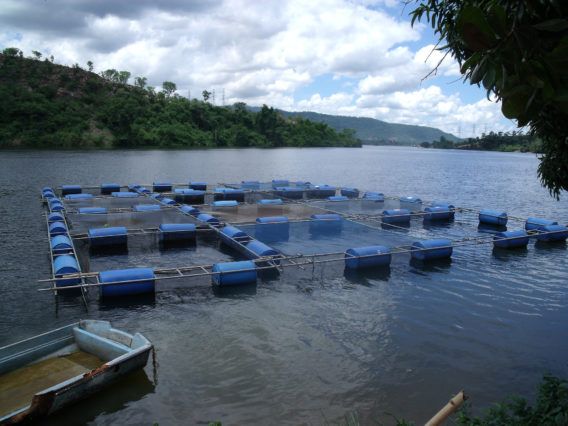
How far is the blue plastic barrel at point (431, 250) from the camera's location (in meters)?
18.6

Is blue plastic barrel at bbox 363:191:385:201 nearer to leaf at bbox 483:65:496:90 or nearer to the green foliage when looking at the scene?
the green foliage

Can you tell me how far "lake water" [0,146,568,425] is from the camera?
30.2ft

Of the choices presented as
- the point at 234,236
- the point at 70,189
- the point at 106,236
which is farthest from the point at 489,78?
the point at 70,189

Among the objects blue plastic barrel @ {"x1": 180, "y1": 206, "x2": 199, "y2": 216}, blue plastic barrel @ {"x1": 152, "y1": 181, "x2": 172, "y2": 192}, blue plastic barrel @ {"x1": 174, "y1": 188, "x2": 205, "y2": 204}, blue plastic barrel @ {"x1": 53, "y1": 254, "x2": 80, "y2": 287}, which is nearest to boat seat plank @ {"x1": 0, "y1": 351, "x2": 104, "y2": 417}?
blue plastic barrel @ {"x1": 53, "y1": 254, "x2": 80, "y2": 287}

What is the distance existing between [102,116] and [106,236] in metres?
85.7

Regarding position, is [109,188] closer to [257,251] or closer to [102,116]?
[257,251]

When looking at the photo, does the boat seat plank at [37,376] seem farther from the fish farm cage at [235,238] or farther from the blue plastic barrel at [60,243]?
the blue plastic barrel at [60,243]

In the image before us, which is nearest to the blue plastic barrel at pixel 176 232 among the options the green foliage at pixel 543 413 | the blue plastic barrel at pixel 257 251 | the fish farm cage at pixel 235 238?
the fish farm cage at pixel 235 238

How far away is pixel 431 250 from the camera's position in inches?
734

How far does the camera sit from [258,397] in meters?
9.34

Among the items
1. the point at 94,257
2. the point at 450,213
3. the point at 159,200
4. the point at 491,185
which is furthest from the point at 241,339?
the point at 491,185

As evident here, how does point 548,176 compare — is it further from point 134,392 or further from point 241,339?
point 134,392

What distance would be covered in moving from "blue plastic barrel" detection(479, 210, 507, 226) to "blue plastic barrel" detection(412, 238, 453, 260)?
10.5 m

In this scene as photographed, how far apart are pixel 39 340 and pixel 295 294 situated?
26.7 feet
